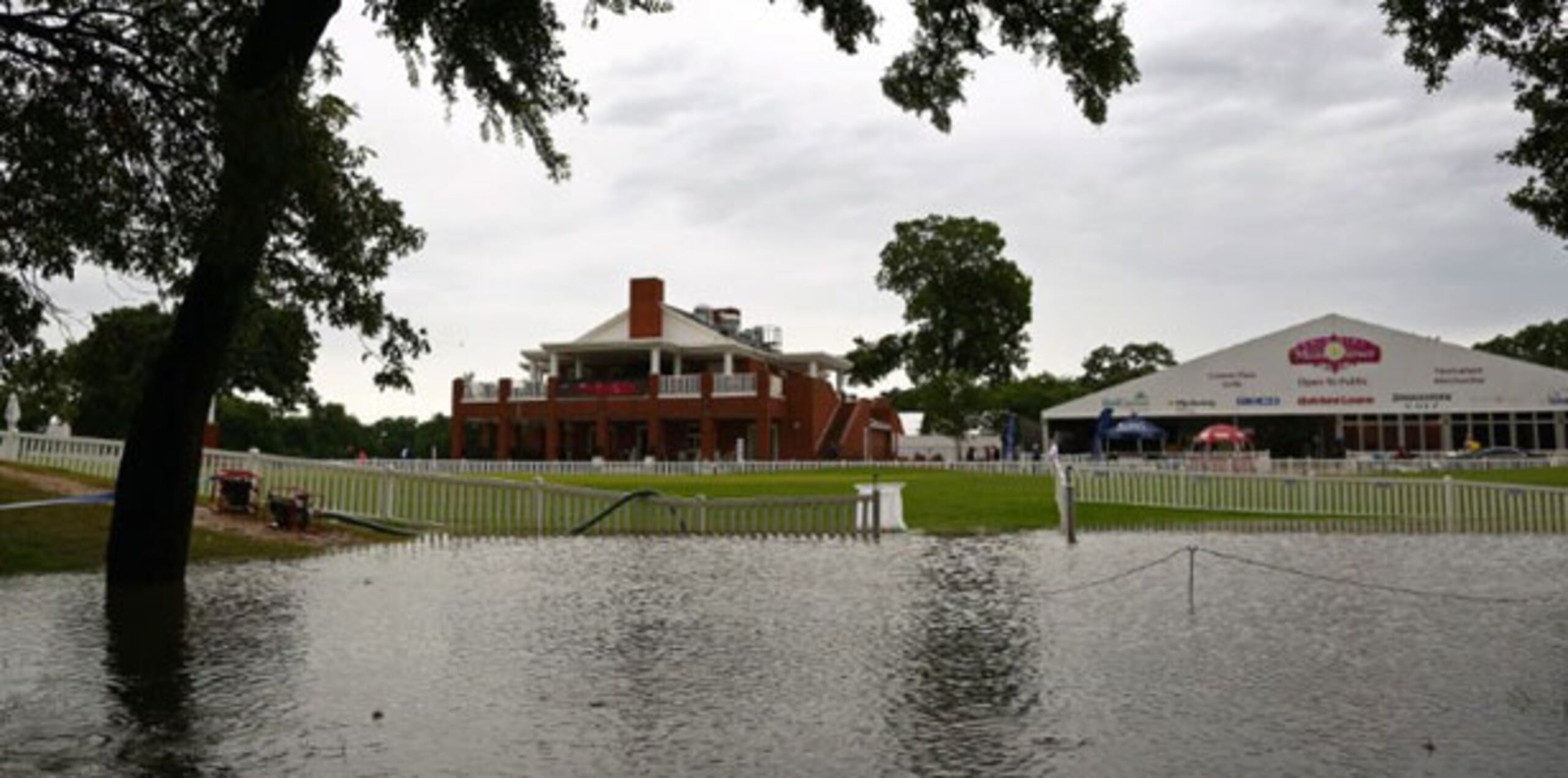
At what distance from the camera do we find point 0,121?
8641 mm

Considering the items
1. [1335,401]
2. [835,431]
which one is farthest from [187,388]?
[1335,401]

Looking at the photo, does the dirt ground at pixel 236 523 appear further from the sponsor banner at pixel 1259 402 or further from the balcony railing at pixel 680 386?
the sponsor banner at pixel 1259 402

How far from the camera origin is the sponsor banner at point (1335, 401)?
5131 centimetres

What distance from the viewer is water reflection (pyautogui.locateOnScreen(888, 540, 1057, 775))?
5.07 meters

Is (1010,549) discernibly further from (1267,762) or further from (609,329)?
(609,329)

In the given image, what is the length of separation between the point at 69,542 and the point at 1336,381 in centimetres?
4999

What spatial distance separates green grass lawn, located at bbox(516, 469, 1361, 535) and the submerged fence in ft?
7.96

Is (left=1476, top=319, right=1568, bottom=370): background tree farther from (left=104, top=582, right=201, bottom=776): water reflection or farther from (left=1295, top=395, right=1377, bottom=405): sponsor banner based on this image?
(left=104, top=582, right=201, bottom=776): water reflection

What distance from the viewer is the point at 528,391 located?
58500 millimetres

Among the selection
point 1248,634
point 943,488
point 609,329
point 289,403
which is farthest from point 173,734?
point 289,403

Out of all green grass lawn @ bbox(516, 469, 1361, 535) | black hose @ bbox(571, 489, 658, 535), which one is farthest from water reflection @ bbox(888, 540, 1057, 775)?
green grass lawn @ bbox(516, 469, 1361, 535)

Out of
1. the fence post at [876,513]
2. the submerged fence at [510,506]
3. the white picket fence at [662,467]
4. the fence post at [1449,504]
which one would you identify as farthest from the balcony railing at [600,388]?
the fence post at [1449,504]

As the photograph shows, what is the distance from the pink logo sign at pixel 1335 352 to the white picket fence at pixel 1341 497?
2865 centimetres

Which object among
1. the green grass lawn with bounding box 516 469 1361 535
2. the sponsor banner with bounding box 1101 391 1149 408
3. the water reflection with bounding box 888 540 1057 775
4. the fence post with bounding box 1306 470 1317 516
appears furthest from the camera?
the sponsor banner with bounding box 1101 391 1149 408
